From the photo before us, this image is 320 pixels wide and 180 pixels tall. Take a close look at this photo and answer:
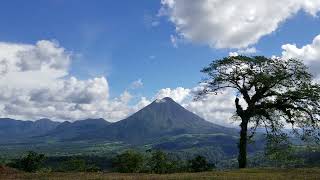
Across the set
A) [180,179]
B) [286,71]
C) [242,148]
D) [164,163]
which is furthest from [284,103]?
[164,163]

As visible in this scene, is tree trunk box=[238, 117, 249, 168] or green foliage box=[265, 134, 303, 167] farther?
tree trunk box=[238, 117, 249, 168]

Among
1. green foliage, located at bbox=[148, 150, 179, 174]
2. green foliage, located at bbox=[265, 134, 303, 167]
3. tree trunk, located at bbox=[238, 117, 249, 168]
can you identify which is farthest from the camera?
green foliage, located at bbox=[148, 150, 179, 174]

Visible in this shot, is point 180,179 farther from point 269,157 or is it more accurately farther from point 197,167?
point 197,167

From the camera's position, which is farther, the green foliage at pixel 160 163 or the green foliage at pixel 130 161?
the green foliage at pixel 160 163

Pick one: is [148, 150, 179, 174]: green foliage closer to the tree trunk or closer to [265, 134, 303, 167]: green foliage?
the tree trunk

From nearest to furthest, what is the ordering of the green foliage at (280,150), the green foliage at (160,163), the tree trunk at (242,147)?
the green foliage at (280,150)
the tree trunk at (242,147)
the green foliage at (160,163)

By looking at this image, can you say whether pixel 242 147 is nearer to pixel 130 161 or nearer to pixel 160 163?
pixel 130 161

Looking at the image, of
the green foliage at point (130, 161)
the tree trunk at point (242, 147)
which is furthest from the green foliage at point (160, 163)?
the tree trunk at point (242, 147)

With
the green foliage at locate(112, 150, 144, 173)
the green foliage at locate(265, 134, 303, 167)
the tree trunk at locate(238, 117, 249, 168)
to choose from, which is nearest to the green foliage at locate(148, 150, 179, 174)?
the green foliage at locate(112, 150, 144, 173)

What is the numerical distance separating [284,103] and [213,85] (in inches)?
418

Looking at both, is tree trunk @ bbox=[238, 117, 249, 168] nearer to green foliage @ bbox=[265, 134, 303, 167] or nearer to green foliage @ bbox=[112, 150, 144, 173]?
green foliage @ bbox=[265, 134, 303, 167]

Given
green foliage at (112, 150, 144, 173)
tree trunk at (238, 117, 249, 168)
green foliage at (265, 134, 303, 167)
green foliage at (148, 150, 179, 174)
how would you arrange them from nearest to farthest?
1. green foliage at (265, 134, 303, 167)
2. tree trunk at (238, 117, 249, 168)
3. green foliage at (112, 150, 144, 173)
4. green foliage at (148, 150, 179, 174)

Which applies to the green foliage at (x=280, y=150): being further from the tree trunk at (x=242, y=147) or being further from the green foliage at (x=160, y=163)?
the green foliage at (x=160, y=163)

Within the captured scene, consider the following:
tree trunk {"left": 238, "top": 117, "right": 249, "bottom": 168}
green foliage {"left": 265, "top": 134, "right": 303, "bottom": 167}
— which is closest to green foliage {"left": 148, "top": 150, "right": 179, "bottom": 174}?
tree trunk {"left": 238, "top": 117, "right": 249, "bottom": 168}
